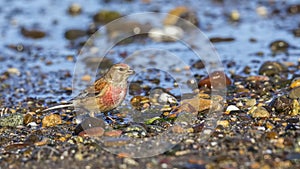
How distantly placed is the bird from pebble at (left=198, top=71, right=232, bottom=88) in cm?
235

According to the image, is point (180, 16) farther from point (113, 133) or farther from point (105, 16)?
point (113, 133)

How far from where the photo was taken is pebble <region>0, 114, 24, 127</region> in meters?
8.75

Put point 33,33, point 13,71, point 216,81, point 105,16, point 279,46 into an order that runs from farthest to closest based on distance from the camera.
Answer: point 105,16
point 33,33
point 279,46
point 13,71
point 216,81

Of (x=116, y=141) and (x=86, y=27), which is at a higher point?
(x=86, y=27)

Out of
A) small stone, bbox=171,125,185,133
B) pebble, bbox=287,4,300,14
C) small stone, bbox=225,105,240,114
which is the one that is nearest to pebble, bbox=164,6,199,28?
pebble, bbox=287,4,300,14

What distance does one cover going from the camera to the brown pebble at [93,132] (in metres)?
7.78

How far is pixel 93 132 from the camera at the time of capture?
7.82 meters

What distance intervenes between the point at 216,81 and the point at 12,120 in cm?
376

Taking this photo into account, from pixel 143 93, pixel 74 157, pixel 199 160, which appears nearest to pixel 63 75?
pixel 143 93

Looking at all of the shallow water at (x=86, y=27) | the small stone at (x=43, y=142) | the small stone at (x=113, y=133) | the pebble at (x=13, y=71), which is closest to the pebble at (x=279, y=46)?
the shallow water at (x=86, y=27)

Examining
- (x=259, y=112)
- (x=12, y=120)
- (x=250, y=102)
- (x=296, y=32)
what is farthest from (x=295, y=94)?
(x=296, y=32)

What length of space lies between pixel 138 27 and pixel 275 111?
7.64m

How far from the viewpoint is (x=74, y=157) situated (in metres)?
7.09

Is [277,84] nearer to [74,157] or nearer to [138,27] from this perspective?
[74,157]
